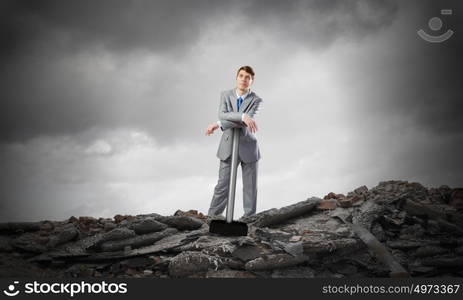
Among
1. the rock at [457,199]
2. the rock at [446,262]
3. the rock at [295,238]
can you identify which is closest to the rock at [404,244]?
the rock at [446,262]

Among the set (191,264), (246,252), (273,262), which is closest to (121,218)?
(191,264)

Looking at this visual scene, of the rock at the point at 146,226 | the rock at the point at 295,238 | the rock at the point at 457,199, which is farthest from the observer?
the rock at the point at 457,199

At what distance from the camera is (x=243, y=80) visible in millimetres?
5316

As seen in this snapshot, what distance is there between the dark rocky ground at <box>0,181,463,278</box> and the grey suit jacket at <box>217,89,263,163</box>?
898 mm

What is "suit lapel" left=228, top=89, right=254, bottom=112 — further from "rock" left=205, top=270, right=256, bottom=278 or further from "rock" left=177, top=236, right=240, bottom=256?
"rock" left=205, top=270, right=256, bottom=278

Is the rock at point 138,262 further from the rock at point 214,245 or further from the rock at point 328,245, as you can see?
the rock at point 328,245

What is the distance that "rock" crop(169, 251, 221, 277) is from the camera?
4.52m

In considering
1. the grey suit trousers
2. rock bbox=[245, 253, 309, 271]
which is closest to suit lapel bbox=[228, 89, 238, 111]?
the grey suit trousers

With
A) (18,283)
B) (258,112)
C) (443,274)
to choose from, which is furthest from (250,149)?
(18,283)

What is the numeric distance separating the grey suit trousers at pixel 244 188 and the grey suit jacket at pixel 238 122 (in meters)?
0.14

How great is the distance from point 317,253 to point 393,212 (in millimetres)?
1796

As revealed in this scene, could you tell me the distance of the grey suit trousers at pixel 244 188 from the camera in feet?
19.8

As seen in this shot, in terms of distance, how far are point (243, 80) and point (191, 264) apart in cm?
229

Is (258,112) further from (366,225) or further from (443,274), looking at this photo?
(443,274)
